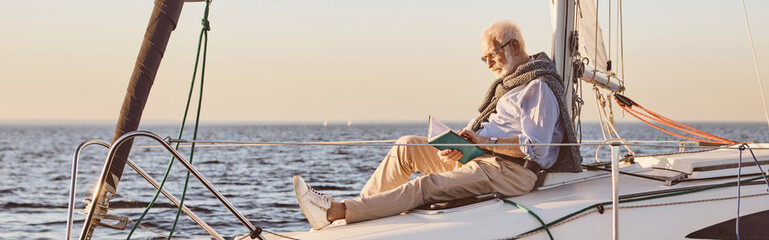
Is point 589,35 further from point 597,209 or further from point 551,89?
point 597,209

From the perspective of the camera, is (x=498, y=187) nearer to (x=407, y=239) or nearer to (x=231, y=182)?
(x=407, y=239)

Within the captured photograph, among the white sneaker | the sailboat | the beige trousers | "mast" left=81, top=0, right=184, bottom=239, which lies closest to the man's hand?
the beige trousers

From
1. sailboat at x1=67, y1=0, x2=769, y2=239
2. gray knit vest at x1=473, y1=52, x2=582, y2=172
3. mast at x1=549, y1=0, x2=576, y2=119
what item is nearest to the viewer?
sailboat at x1=67, y1=0, x2=769, y2=239

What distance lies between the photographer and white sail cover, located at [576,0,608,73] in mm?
5992

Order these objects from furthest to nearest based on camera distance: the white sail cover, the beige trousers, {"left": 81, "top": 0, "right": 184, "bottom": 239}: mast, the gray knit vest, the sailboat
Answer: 1. the white sail cover
2. the gray knit vest
3. the beige trousers
4. the sailboat
5. {"left": 81, "top": 0, "right": 184, "bottom": 239}: mast

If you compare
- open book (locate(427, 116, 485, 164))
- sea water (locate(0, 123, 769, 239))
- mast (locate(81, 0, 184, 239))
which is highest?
mast (locate(81, 0, 184, 239))

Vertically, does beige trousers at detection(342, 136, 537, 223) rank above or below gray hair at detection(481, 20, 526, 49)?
below

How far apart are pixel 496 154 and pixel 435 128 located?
45 cm

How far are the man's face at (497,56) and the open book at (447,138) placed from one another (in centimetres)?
59

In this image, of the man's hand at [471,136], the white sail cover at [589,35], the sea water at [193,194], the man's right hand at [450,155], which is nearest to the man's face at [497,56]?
the man's hand at [471,136]

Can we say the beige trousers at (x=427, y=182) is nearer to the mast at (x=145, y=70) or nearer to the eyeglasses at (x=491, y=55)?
the eyeglasses at (x=491, y=55)

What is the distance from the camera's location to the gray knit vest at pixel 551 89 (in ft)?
→ 14.2

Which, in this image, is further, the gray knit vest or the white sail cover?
the white sail cover

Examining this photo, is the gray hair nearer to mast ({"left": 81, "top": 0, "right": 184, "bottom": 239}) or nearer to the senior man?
the senior man
